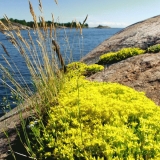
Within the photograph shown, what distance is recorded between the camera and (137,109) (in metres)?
4.83

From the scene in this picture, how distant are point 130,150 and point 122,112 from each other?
1.09m

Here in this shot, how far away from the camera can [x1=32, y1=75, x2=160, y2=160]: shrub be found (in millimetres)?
3781

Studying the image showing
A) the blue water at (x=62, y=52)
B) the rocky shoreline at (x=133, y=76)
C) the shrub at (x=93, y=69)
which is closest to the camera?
the rocky shoreline at (x=133, y=76)

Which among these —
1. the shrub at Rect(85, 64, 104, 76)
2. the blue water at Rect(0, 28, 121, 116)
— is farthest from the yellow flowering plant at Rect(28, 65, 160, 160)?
the shrub at Rect(85, 64, 104, 76)

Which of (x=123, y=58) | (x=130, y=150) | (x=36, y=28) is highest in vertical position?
(x=36, y=28)

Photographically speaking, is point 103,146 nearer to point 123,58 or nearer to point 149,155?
point 149,155

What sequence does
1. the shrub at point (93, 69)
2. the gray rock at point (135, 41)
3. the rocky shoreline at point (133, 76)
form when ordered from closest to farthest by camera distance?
1. the rocky shoreline at point (133, 76)
2. the shrub at point (93, 69)
3. the gray rock at point (135, 41)

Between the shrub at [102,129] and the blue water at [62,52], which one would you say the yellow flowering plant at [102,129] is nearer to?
the shrub at [102,129]

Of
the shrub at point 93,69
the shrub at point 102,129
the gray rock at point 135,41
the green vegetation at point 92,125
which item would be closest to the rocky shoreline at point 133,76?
the gray rock at point 135,41

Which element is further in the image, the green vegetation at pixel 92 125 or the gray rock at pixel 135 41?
the gray rock at pixel 135 41

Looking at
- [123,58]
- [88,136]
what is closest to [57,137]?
[88,136]

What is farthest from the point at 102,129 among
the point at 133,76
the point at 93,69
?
the point at 93,69

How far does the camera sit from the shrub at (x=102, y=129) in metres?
3.78

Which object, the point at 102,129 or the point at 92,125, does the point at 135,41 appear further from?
the point at 102,129
